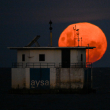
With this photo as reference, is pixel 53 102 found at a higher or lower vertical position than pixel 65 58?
lower

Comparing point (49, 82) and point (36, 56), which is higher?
point (36, 56)

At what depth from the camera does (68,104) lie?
52.2 m

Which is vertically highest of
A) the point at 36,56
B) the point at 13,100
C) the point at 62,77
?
the point at 36,56

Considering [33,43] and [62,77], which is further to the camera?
[33,43]

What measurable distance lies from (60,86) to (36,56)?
21.4 ft

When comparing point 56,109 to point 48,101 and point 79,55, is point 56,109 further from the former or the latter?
point 79,55

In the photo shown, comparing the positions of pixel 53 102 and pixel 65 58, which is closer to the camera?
pixel 53 102

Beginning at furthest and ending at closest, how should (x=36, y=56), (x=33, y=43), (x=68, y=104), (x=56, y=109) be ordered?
(x=33, y=43) → (x=36, y=56) → (x=68, y=104) → (x=56, y=109)

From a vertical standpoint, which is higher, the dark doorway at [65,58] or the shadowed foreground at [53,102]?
the dark doorway at [65,58]

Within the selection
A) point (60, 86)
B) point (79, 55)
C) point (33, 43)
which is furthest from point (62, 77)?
point (33, 43)

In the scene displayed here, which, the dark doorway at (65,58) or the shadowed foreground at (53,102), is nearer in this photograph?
the shadowed foreground at (53,102)

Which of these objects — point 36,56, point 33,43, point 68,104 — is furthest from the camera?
point 33,43

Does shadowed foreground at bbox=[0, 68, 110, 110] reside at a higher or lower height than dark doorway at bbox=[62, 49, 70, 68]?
lower

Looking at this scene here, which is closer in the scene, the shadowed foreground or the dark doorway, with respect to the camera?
the shadowed foreground
